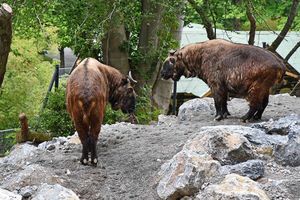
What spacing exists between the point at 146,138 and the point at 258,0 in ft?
23.6

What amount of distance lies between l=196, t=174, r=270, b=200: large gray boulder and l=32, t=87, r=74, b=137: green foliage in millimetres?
6308

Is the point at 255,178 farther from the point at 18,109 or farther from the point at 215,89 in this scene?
the point at 18,109

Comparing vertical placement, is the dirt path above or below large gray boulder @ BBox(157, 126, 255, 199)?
below

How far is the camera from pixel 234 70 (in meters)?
10.4

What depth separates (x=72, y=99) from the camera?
838 cm

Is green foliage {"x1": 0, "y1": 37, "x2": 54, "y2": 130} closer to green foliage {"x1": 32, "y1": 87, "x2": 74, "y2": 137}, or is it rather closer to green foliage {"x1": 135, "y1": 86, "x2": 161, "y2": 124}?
green foliage {"x1": 135, "y1": 86, "x2": 161, "y2": 124}

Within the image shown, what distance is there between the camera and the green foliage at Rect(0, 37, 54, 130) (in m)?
20.1

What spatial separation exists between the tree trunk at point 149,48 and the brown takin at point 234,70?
4283 mm

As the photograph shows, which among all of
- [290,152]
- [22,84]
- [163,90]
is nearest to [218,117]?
[290,152]

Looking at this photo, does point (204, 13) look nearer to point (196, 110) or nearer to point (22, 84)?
point (196, 110)

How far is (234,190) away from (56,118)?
6895 mm

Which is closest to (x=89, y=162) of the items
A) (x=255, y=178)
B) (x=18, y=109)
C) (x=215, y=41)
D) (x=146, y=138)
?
(x=146, y=138)

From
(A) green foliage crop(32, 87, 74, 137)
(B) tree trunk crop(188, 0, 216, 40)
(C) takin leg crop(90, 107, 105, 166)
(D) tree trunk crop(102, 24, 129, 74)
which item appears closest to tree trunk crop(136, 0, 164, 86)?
(D) tree trunk crop(102, 24, 129, 74)

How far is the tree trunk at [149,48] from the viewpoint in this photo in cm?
1575
